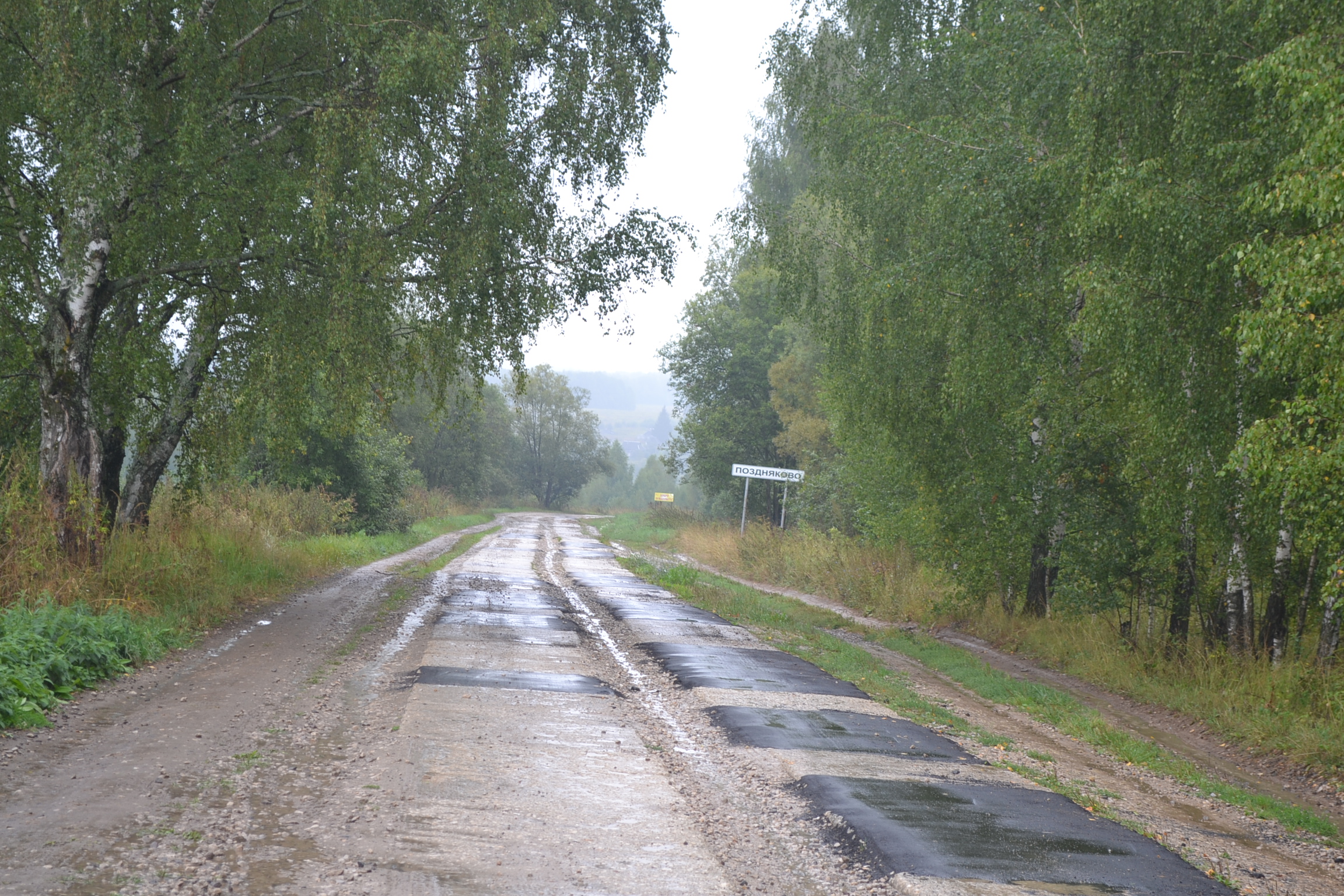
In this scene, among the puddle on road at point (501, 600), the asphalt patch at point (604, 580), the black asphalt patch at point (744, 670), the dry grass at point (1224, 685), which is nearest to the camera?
the dry grass at point (1224, 685)

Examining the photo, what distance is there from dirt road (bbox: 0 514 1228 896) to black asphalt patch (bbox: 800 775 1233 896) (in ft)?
0.07

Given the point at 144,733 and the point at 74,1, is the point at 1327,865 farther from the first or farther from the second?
the point at 74,1

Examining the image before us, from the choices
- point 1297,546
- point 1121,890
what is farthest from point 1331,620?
point 1121,890

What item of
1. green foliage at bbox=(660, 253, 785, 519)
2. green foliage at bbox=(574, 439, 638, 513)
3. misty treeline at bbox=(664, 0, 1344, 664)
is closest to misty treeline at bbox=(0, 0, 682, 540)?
misty treeline at bbox=(664, 0, 1344, 664)

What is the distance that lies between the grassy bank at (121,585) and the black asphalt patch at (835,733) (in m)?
5.28

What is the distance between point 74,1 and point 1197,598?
14388 mm

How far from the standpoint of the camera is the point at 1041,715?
984 cm

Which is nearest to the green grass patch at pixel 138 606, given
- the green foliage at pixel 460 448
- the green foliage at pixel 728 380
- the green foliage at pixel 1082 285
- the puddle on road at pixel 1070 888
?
the puddle on road at pixel 1070 888

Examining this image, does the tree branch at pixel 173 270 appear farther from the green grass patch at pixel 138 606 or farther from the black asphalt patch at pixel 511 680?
the black asphalt patch at pixel 511 680

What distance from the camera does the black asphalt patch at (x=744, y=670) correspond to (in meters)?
9.88

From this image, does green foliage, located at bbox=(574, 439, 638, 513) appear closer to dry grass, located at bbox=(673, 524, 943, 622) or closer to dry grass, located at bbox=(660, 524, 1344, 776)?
dry grass, located at bbox=(673, 524, 943, 622)

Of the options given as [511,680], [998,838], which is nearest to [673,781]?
[998,838]

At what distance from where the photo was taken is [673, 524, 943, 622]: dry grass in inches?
742

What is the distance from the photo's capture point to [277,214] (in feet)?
36.3
